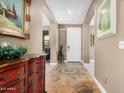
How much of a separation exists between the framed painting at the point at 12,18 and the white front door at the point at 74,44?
7.10m

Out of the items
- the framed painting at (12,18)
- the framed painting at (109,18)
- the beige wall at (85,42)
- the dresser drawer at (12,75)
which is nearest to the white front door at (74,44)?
the beige wall at (85,42)

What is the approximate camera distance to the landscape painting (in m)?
1.73

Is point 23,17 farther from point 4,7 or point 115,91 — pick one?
point 115,91

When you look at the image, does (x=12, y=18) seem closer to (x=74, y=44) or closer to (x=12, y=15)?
(x=12, y=15)

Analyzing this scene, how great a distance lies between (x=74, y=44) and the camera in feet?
31.0

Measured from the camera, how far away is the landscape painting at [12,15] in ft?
5.67

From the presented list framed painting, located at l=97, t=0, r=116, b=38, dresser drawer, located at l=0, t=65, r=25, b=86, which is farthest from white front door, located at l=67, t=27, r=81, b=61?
dresser drawer, located at l=0, t=65, r=25, b=86

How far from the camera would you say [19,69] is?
1.34 metres

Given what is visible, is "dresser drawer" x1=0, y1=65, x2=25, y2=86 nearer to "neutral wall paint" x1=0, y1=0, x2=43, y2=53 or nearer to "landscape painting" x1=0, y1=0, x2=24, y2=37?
"landscape painting" x1=0, y1=0, x2=24, y2=37

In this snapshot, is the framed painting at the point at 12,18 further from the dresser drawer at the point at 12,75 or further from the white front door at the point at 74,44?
the white front door at the point at 74,44

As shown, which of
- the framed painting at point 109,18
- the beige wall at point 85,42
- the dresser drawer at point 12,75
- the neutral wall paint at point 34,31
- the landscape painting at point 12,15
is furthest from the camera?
the beige wall at point 85,42

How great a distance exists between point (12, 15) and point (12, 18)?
41 mm

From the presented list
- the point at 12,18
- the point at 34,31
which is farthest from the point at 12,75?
the point at 34,31

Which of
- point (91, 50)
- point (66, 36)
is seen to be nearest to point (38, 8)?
point (66, 36)
